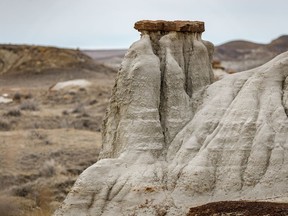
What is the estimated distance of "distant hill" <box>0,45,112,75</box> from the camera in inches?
3081

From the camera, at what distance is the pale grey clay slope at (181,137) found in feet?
46.7

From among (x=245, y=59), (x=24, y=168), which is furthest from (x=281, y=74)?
(x=245, y=59)

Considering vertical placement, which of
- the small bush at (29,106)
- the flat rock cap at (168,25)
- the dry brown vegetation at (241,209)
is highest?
the flat rock cap at (168,25)

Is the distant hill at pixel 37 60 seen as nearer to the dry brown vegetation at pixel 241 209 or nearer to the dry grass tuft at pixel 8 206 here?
the dry grass tuft at pixel 8 206

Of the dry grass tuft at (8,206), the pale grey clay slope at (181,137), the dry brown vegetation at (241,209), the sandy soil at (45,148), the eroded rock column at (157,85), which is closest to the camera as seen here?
the dry brown vegetation at (241,209)

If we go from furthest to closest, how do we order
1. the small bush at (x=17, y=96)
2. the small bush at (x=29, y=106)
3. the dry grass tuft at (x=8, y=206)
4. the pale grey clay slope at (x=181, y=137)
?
the small bush at (x=17, y=96)
the small bush at (x=29, y=106)
the dry grass tuft at (x=8, y=206)
the pale grey clay slope at (x=181, y=137)

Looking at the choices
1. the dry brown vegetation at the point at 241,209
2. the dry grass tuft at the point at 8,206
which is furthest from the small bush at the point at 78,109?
the dry brown vegetation at the point at 241,209

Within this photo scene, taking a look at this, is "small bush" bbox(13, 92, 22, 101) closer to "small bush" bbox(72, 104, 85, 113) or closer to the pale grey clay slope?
"small bush" bbox(72, 104, 85, 113)

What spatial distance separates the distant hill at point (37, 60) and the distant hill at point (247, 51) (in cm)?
4288

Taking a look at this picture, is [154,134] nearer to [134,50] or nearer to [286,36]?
→ [134,50]

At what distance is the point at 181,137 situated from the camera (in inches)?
604

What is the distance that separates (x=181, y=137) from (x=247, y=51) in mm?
138689

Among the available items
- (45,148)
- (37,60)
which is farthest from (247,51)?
(45,148)

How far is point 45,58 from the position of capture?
3145 inches
